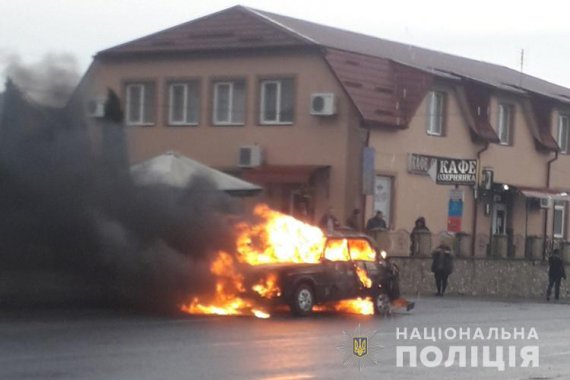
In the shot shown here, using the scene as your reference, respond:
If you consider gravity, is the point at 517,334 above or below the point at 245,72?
below

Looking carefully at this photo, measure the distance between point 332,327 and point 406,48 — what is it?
3015 cm

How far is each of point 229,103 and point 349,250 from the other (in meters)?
19.0

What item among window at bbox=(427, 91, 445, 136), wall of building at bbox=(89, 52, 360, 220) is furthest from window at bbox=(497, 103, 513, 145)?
wall of building at bbox=(89, 52, 360, 220)

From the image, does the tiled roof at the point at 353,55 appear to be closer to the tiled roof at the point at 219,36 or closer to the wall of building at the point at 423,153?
the tiled roof at the point at 219,36

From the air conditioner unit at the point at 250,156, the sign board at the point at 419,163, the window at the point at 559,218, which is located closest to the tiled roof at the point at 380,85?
the sign board at the point at 419,163

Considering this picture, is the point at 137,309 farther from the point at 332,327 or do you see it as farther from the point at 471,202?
the point at 471,202

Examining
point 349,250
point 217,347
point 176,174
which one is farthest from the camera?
point 176,174

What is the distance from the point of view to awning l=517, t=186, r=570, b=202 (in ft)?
166

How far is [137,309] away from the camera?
1035 inches

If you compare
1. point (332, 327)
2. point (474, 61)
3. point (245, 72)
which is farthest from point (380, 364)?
point (474, 61)

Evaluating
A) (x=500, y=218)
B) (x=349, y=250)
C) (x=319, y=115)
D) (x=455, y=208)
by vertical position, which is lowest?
(x=349, y=250)

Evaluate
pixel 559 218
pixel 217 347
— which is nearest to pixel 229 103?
pixel 559 218

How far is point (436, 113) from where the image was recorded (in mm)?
46594

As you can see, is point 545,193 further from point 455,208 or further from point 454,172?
point 455,208
